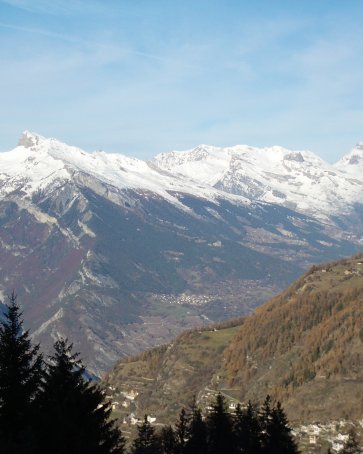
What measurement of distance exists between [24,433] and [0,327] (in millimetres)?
16377

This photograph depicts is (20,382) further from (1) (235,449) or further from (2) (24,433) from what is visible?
(1) (235,449)

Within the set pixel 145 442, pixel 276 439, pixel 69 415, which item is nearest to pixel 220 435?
pixel 276 439

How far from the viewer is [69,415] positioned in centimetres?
4775

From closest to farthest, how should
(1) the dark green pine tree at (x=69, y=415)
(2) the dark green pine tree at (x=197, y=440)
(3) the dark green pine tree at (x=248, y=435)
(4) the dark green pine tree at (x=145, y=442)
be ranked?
(1) the dark green pine tree at (x=69, y=415), (3) the dark green pine tree at (x=248, y=435), (2) the dark green pine tree at (x=197, y=440), (4) the dark green pine tree at (x=145, y=442)

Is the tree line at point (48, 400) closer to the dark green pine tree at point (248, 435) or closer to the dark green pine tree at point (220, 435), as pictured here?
the dark green pine tree at point (248, 435)

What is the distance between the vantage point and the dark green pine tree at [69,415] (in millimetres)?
44812

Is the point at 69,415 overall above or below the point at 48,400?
below

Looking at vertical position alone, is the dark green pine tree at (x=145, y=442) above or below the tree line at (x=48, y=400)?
above

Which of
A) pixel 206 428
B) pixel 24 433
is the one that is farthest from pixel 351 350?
pixel 24 433

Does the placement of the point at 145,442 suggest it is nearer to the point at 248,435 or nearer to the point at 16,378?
the point at 248,435

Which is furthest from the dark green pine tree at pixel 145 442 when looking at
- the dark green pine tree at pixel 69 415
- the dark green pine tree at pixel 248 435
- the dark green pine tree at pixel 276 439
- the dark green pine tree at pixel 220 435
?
the dark green pine tree at pixel 69 415

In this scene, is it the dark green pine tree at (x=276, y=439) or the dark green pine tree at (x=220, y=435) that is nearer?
the dark green pine tree at (x=276, y=439)

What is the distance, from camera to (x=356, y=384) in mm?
180125

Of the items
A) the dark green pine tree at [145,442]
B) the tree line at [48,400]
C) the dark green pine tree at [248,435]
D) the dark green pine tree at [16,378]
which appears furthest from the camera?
the dark green pine tree at [145,442]
